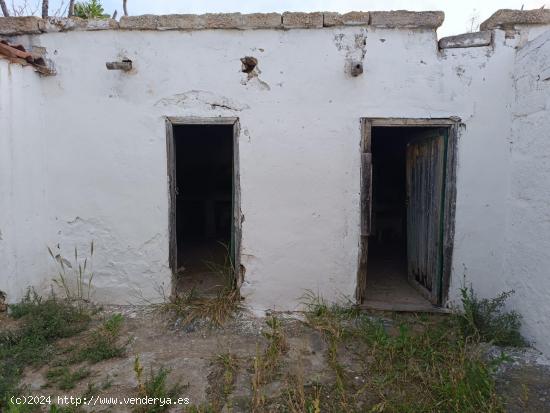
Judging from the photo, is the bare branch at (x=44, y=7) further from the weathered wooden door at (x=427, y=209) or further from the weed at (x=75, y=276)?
the weathered wooden door at (x=427, y=209)

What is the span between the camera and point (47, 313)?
4016 mm

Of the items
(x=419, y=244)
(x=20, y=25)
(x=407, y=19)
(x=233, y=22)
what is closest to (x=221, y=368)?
(x=419, y=244)

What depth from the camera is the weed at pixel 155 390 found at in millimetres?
2807

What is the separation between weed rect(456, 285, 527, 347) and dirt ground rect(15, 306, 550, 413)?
0.50 feet

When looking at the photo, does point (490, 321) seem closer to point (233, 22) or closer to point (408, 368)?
point (408, 368)

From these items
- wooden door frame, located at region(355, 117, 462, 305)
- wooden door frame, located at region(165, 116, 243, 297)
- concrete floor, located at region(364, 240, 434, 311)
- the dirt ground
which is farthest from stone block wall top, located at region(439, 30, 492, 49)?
the dirt ground

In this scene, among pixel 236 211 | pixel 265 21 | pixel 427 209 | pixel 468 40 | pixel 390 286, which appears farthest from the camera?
pixel 390 286

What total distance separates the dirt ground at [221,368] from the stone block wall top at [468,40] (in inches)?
115

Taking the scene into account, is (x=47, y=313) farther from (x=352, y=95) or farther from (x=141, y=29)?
(x=352, y=95)

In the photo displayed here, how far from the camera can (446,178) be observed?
13.8 ft

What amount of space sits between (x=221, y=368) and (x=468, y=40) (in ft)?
12.9

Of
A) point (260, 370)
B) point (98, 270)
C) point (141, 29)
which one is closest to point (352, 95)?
point (141, 29)

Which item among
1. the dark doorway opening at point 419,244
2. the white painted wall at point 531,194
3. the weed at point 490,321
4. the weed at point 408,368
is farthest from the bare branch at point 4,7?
the weed at point 490,321

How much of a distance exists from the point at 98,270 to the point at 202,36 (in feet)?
9.27
